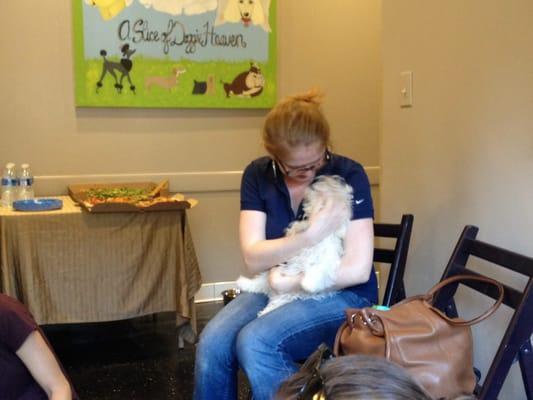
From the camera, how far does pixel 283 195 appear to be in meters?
1.77

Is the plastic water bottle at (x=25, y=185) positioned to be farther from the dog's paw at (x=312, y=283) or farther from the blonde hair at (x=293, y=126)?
the dog's paw at (x=312, y=283)

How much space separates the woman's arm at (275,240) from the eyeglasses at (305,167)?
0.12 m

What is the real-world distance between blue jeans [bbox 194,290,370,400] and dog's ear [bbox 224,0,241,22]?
223 centimetres

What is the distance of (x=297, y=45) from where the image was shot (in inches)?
144

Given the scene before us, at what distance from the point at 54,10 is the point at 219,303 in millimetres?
1915

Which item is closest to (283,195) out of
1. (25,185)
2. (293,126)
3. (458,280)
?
(293,126)

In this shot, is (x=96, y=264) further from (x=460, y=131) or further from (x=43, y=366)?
(x=460, y=131)

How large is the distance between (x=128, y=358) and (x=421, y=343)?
1.87m

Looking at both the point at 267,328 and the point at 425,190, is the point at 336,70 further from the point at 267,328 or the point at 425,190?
the point at 267,328

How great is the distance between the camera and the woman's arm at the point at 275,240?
162 centimetres

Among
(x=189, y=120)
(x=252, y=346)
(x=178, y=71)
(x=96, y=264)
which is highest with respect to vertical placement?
(x=178, y=71)

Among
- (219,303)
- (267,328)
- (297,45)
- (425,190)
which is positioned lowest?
(219,303)

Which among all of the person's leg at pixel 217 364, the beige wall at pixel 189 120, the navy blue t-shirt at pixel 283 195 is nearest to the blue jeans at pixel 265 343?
the person's leg at pixel 217 364

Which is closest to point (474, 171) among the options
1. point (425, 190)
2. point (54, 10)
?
point (425, 190)
